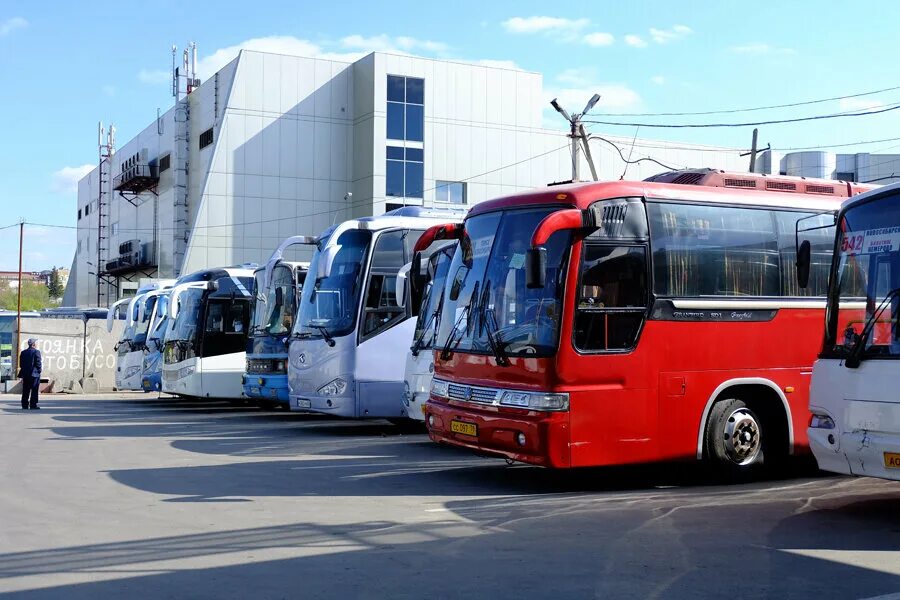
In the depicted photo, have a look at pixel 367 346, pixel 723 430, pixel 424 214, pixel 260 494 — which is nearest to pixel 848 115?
pixel 424 214

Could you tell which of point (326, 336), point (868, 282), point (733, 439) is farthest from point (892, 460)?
point (326, 336)

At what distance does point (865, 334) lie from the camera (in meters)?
8.96

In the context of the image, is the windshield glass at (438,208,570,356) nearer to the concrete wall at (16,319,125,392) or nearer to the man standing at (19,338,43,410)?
the man standing at (19,338,43,410)

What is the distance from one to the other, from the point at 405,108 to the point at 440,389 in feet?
135

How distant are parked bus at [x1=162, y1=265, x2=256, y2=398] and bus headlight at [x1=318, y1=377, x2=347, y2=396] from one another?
7507mm

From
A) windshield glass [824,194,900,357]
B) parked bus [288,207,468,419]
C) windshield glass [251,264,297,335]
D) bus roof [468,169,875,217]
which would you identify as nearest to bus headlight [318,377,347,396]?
parked bus [288,207,468,419]

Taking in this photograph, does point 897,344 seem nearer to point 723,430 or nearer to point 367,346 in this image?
point 723,430

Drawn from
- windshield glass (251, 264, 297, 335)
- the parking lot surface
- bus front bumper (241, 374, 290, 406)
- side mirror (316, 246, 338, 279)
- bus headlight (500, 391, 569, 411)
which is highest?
side mirror (316, 246, 338, 279)

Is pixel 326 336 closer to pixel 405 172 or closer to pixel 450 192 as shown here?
pixel 405 172

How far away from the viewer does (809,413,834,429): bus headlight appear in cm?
920

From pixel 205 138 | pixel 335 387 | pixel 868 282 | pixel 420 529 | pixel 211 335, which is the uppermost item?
pixel 205 138

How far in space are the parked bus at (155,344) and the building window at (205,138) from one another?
27808mm

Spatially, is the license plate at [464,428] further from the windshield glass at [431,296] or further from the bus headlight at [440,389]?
the windshield glass at [431,296]

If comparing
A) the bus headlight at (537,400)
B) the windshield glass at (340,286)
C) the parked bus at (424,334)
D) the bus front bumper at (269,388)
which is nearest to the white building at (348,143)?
the bus front bumper at (269,388)
